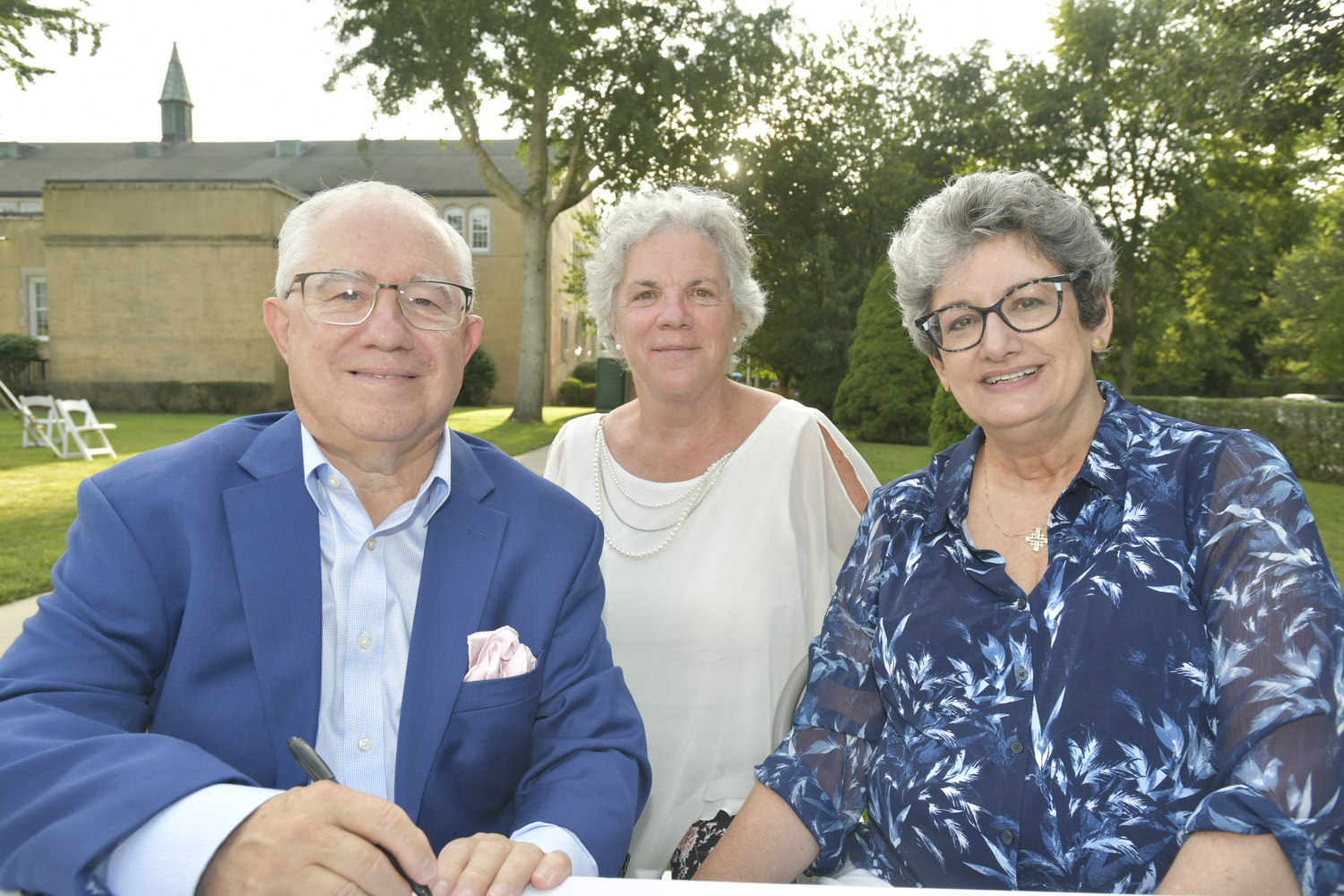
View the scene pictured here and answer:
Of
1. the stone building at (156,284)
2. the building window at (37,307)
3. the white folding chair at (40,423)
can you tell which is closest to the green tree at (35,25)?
the white folding chair at (40,423)

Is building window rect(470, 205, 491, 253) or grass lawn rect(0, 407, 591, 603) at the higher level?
building window rect(470, 205, 491, 253)

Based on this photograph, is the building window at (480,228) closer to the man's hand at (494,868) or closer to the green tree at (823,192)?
the green tree at (823,192)

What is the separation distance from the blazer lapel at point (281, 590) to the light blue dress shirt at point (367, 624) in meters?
0.06

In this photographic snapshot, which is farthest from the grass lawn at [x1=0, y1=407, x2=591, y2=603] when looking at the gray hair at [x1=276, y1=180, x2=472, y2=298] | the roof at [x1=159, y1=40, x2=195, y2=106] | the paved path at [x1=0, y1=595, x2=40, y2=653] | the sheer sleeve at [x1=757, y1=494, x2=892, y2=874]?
the roof at [x1=159, y1=40, x2=195, y2=106]

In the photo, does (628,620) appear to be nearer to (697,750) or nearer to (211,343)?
(697,750)

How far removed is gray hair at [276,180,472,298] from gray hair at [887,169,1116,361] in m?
1.12

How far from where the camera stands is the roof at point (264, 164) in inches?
1490

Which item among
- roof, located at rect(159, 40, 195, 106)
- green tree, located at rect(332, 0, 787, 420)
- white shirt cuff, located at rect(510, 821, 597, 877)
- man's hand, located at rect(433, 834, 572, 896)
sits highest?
roof, located at rect(159, 40, 195, 106)

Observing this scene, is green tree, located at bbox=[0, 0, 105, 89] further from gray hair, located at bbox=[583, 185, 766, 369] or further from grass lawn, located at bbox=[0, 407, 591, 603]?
gray hair, located at bbox=[583, 185, 766, 369]

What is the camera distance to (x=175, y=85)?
4756cm

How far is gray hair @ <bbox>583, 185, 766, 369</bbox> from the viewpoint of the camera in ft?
10.2

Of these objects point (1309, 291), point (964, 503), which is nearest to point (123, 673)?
point (964, 503)

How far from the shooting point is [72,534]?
1.67 m

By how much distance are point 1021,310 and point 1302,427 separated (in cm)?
1628
